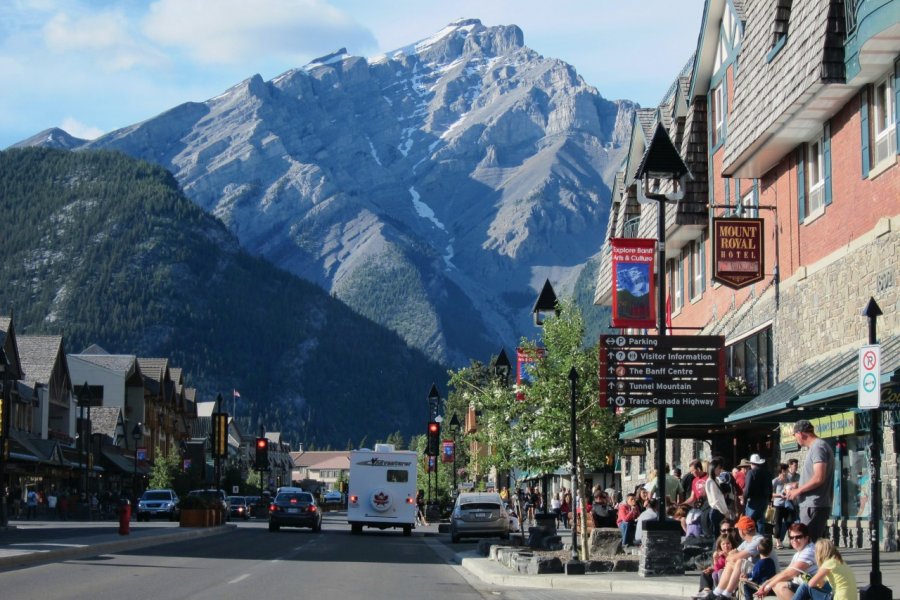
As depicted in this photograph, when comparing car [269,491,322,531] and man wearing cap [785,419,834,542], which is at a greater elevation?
man wearing cap [785,419,834,542]

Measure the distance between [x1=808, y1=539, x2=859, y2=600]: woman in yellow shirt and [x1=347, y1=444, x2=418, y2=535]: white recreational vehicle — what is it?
33990mm

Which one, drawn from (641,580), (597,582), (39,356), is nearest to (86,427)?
(39,356)

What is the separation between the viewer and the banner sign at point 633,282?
1170 inches

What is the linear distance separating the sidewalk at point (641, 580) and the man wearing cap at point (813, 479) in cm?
107

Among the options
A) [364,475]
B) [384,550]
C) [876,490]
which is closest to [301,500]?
[364,475]

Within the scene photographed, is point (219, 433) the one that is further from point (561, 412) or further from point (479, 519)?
point (561, 412)

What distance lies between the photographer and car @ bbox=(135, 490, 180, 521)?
202 ft

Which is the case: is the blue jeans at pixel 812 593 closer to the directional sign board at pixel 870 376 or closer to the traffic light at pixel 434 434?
the directional sign board at pixel 870 376

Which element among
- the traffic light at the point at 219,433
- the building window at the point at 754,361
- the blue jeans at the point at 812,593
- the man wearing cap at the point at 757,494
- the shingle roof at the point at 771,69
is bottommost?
the blue jeans at the point at 812,593

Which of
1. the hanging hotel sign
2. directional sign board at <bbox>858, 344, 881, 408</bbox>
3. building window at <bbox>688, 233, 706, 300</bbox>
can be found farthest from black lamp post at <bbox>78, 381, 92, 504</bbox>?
directional sign board at <bbox>858, 344, 881, 408</bbox>

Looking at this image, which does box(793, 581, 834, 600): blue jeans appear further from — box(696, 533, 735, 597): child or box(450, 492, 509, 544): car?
box(450, 492, 509, 544): car

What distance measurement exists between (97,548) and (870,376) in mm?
19598

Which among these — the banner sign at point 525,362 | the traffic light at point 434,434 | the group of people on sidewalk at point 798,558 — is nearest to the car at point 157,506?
the traffic light at point 434,434

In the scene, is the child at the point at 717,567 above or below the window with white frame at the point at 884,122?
below
